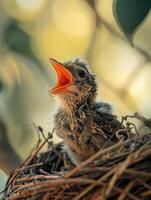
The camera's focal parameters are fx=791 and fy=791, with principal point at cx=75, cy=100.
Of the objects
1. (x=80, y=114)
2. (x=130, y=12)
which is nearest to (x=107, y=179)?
(x=130, y=12)

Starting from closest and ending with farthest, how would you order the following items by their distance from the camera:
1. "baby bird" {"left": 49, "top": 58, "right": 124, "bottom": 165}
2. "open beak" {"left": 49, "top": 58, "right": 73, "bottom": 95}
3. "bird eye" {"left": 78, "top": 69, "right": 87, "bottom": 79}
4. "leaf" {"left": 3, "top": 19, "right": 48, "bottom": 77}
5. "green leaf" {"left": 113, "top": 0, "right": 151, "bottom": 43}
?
1. "green leaf" {"left": 113, "top": 0, "right": 151, "bottom": 43}
2. "baby bird" {"left": 49, "top": 58, "right": 124, "bottom": 165}
3. "open beak" {"left": 49, "top": 58, "right": 73, "bottom": 95}
4. "bird eye" {"left": 78, "top": 69, "right": 87, "bottom": 79}
5. "leaf" {"left": 3, "top": 19, "right": 48, "bottom": 77}

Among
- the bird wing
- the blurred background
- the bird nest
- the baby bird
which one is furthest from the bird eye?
the bird nest

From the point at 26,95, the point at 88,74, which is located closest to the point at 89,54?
the point at 26,95

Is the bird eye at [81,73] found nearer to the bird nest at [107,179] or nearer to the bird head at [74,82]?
the bird head at [74,82]

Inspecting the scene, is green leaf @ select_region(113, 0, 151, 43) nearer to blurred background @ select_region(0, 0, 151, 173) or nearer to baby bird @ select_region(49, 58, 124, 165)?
baby bird @ select_region(49, 58, 124, 165)

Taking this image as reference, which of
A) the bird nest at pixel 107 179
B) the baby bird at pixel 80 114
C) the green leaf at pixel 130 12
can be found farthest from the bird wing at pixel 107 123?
the green leaf at pixel 130 12

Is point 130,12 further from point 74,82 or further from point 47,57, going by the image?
point 47,57

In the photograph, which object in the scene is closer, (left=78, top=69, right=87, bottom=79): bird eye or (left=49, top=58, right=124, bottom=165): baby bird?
(left=49, top=58, right=124, bottom=165): baby bird
